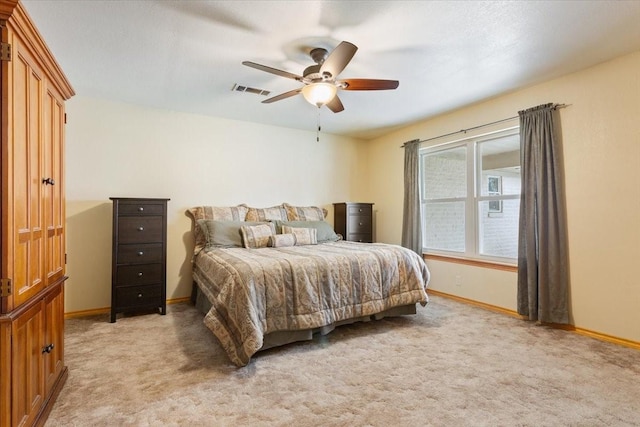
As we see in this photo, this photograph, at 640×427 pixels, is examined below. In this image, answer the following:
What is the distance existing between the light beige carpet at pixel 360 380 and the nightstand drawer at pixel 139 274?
0.52 m

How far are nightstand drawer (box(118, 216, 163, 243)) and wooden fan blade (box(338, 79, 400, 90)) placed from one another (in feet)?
8.30

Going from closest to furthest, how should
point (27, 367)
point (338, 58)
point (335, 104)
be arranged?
point (27, 367) < point (338, 58) < point (335, 104)

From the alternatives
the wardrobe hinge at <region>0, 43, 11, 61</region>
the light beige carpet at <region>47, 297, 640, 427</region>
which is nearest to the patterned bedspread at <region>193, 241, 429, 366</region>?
the light beige carpet at <region>47, 297, 640, 427</region>

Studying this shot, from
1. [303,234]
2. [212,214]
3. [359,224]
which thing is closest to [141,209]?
[212,214]

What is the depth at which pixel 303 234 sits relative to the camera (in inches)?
160

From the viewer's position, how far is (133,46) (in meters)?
2.54

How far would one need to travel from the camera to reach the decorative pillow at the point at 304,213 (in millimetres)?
4687

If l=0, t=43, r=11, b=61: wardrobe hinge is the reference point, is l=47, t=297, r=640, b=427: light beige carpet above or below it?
below

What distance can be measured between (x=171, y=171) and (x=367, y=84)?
2824mm

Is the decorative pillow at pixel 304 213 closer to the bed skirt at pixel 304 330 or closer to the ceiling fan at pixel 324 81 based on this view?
the bed skirt at pixel 304 330

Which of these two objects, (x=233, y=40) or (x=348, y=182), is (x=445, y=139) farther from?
(x=233, y=40)

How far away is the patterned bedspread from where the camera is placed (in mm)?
2334

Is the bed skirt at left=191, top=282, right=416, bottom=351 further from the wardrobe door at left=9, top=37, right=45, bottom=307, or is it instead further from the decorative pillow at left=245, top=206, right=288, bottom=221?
the wardrobe door at left=9, top=37, right=45, bottom=307

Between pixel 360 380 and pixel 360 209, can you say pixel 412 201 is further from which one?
pixel 360 380
